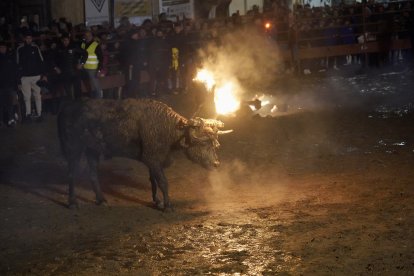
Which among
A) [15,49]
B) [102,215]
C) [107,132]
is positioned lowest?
[102,215]

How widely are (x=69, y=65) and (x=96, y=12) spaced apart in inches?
222

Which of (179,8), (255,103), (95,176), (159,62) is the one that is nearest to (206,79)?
(255,103)

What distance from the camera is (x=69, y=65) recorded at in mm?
16828

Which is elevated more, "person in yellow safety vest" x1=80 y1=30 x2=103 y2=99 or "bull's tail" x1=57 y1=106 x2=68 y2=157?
"person in yellow safety vest" x1=80 y1=30 x2=103 y2=99

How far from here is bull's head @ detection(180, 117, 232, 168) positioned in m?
9.21

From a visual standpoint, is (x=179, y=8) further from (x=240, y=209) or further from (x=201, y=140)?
(x=240, y=209)

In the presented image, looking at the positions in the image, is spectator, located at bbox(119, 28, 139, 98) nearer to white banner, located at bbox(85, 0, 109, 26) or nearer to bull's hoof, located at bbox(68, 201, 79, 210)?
white banner, located at bbox(85, 0, 109, 26)

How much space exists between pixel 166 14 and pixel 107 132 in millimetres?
14589

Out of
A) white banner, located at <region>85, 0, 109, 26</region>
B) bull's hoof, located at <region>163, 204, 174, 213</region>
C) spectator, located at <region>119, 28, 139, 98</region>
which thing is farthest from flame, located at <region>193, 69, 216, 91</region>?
bull's hoof, located at <region>163, 204, 174, 213</region>

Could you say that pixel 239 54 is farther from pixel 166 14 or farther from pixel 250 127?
pixel 250 127

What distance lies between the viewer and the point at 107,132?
30.9 feet

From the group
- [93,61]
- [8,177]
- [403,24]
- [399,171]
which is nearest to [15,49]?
[93,61]

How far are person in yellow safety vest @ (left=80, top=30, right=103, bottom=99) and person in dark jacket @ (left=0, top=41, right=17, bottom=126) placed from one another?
1.93m

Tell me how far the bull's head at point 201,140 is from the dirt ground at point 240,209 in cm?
63
